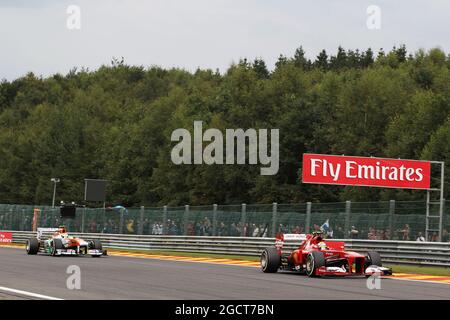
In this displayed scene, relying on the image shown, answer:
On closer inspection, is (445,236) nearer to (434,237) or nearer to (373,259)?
(434,237)

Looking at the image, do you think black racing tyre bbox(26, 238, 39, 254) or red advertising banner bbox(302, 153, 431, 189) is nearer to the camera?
black racing tyre bbox(26, 238, 39, 254)

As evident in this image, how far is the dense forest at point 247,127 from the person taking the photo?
70188mm

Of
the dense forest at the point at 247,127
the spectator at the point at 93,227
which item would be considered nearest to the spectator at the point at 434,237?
the spectator at the point at 93,227

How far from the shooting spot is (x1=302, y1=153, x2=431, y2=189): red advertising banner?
1355 inches

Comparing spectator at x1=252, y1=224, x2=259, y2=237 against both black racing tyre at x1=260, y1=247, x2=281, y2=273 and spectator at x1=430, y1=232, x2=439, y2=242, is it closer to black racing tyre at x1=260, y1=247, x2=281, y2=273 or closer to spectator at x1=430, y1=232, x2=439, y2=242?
spectator at x1=430, y1=232, x2=439, y2=242

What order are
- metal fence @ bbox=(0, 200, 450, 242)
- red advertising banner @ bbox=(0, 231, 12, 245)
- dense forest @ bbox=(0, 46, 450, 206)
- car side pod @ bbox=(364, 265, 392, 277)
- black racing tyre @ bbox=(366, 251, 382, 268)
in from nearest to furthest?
car side pod @ bbox=(364, 265, 392, 277) → black racing tyre @ bbox=(366, 251, 382, 268) → metal fence @ bbox=(0, 200, 450, 242) → red advertising banner @ bbox=(0, 231, 12, 245) → dense forest @ bbox=(0, 46, 450, 206)

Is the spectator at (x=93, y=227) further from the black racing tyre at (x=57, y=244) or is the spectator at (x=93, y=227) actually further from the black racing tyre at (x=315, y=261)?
the black racing tyre at (x=315, y=261)

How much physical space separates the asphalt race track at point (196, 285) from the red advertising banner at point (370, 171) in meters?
13.7

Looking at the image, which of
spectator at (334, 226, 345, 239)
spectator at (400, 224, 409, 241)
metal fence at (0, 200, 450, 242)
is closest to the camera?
spectator at (400, 224, 409, 241)

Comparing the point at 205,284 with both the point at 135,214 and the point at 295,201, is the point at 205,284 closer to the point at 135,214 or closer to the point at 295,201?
the point at 135,214

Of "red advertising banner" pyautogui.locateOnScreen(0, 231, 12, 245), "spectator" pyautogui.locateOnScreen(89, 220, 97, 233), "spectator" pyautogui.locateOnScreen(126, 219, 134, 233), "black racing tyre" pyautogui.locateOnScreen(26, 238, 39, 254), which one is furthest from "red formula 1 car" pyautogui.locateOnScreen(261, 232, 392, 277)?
"red advertising banner" pyautogui.locateOnScreen(0, 231, 12, 245)

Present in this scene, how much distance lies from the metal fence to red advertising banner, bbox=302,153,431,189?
9.37 ft
